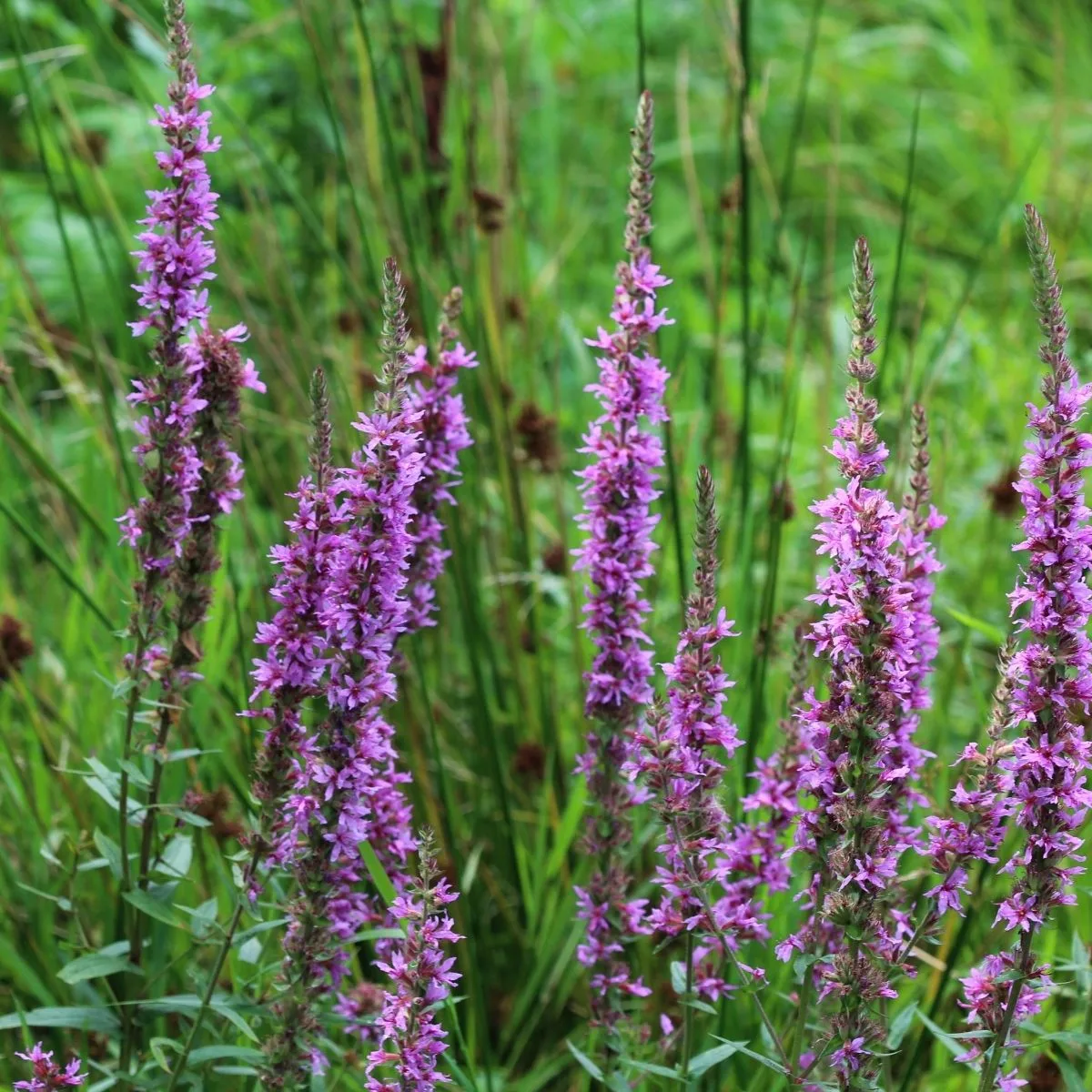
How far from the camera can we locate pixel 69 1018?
246cm

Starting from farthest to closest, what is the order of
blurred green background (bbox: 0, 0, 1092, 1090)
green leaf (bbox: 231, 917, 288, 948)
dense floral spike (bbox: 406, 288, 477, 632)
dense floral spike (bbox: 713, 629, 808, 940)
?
blurred green background (bbox: 0, 0, 1092, 1090) < dense floral spike (bbox: 406, 288, 477, 632) < dense floral spike (bbox: 713, 629, 808, 940) < green leaf (bbox: 231, 917, 288, 948)

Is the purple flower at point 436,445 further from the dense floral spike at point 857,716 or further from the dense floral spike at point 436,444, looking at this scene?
the dense floral spike at point 857,716

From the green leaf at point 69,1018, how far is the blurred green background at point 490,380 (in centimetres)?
19

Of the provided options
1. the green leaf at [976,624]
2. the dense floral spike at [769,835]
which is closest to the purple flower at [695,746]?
the dense floral spike at [769,835]

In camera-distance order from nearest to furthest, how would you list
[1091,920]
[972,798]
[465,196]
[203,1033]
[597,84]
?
[972,798] < [203,1033] < [1091,920] < [465,196] < [597,84]

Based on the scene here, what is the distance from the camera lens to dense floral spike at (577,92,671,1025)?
2375mm

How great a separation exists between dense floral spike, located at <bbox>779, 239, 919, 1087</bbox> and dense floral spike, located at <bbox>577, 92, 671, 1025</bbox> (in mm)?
425

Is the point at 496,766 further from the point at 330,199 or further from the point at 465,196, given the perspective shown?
the point at 330,199

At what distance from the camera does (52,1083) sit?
7.15 feet

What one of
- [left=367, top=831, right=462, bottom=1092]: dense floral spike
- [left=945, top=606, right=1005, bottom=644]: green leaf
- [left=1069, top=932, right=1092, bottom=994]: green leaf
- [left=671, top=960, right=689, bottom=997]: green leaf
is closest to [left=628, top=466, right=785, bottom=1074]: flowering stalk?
[left=671, top=960, right=689, bottom=997]: green leaf

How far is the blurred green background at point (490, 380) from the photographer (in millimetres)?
3199

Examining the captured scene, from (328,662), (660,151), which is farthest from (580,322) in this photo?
(328,662)

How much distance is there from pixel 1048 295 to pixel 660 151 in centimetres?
512

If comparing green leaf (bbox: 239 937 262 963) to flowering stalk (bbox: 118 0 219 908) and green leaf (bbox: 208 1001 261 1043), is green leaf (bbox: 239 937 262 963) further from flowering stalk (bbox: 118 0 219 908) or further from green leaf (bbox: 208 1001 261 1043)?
flowering stalk (bbox: 118 0 219 908)
